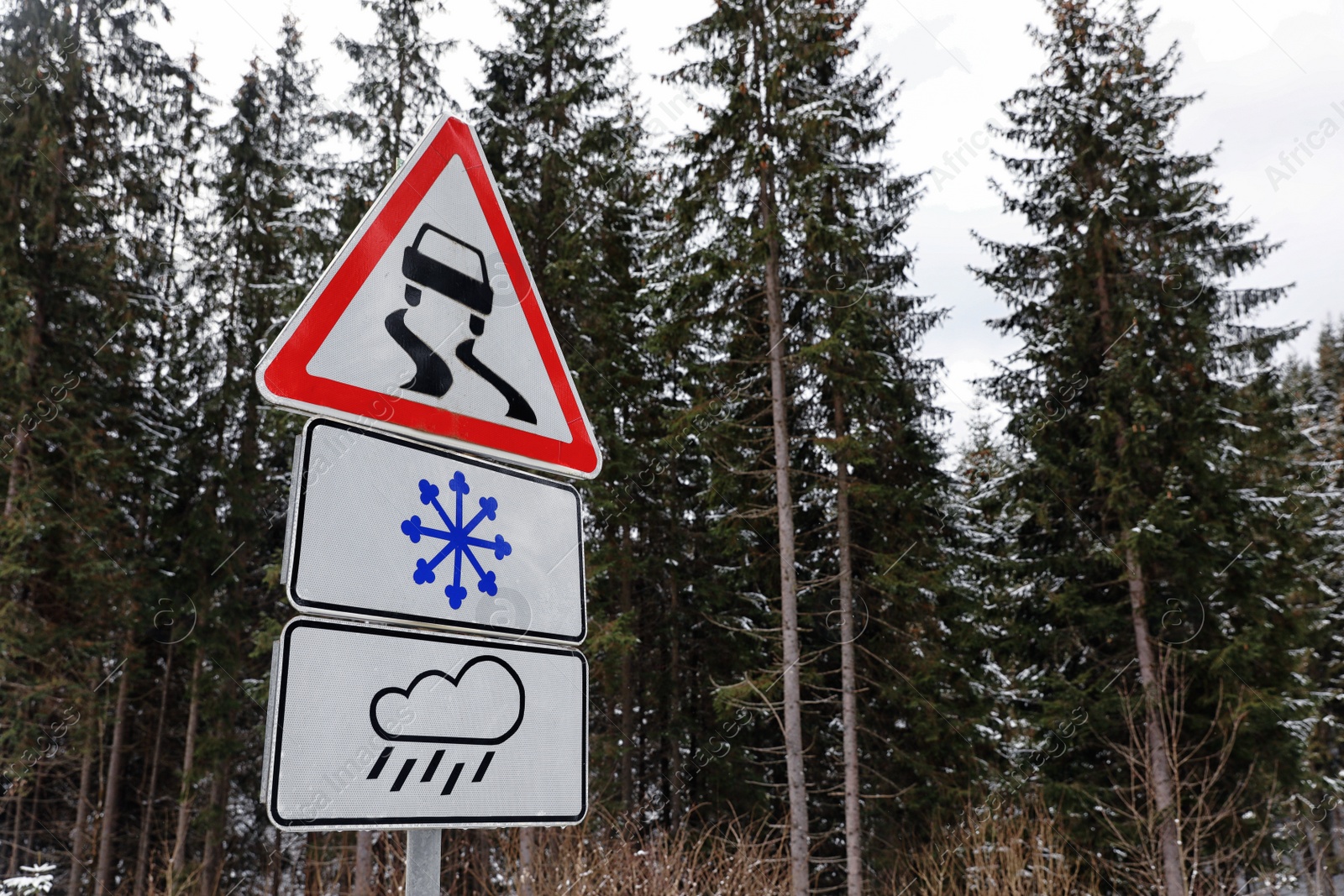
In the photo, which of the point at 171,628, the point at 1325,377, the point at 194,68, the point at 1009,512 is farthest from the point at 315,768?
the point at 1325,377

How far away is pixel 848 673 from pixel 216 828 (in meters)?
13.2

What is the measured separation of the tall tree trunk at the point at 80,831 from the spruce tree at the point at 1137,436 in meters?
17.6

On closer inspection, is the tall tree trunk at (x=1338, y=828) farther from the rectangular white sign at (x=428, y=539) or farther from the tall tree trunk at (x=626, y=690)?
the rectangular white sign at (x=428, y=539)

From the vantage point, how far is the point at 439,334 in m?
1.75

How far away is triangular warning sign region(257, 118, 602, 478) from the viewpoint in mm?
1600

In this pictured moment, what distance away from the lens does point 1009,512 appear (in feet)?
47.7

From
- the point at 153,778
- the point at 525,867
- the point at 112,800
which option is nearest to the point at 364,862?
the point at 525,867

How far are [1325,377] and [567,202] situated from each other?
1382 inches

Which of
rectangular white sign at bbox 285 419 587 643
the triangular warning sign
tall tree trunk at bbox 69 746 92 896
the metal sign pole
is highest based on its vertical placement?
the triangular warning sign

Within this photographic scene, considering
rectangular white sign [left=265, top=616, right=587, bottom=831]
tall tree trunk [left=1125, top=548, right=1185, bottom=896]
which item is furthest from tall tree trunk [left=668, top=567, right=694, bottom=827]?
rectangular white sign [left=265, top=616, right=587, bottom=831]

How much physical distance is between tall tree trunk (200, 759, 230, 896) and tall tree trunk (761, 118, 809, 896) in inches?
469

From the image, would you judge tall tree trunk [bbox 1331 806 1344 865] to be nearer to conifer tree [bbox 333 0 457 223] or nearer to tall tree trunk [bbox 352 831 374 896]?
tall tree trunk [bbox 352 831 374 896]

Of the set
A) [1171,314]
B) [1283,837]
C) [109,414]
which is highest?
[1171,314]

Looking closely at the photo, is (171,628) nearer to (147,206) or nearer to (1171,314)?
(147,206)
